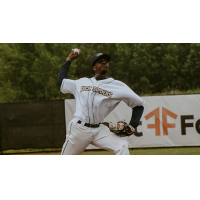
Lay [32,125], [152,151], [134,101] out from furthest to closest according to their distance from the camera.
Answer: [32,125], [152,151], [134,101]

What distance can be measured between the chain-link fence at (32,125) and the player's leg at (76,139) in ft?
13.3

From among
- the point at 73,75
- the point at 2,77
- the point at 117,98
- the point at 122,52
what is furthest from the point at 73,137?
the point at 122,52

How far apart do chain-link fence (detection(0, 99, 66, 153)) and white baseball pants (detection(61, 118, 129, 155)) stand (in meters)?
4.08

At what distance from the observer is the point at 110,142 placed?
314cm

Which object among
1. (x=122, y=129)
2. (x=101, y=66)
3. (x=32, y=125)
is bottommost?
(x=32, y=125)

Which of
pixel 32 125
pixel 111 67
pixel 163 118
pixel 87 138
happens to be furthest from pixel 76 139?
pixel 111 67

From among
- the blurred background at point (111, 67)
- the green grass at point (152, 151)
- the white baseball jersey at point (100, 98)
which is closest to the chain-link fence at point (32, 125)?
the green grass at point (152, 151)

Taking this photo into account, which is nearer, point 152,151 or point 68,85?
point 68,85

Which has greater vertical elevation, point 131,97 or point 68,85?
point 68,85

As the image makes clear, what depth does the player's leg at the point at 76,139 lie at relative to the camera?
3.21 metres

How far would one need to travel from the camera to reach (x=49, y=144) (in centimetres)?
734

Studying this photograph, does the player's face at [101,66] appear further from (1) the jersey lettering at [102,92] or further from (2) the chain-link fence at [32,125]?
(2) the chain-link fence at [32,125]

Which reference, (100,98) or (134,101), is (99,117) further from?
(134,101)

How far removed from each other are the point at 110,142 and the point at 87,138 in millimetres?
303
